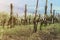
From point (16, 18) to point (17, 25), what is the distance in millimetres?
94

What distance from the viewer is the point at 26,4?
83.9 inches

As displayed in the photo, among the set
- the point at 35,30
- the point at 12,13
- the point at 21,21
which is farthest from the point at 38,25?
the point at 12,13

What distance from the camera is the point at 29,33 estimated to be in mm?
2068

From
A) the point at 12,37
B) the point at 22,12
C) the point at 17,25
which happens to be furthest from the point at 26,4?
the point at 12,37

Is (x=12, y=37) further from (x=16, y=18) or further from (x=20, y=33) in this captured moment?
(x=16, y=18)

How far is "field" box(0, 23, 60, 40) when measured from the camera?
2.01 m

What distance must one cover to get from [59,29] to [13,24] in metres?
0.62

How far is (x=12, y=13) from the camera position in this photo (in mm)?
2086

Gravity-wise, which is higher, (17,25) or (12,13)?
(12,13)

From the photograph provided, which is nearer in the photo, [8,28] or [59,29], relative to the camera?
[8,28]

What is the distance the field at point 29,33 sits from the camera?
6.61 feet

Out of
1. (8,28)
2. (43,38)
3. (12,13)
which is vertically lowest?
(43,38)

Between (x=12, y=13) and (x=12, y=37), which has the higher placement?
(x=12, y=13)

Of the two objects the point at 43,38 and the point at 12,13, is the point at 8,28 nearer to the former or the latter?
the point at 12,13
